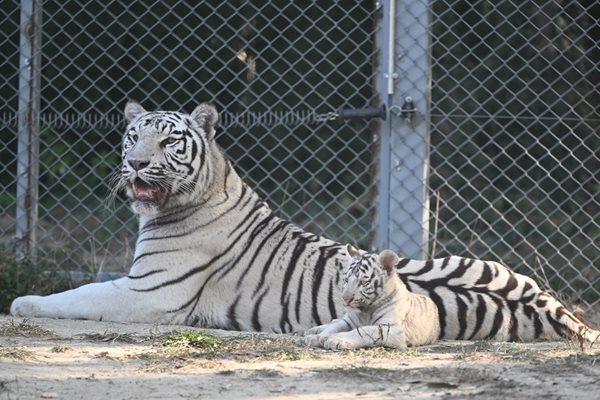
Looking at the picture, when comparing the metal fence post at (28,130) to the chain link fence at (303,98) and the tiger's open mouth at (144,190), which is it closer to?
the chain link fence at (303,98)

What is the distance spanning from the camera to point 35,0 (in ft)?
23.0

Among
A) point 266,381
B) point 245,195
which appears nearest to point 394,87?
point 245,195

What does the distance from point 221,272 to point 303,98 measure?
6.17 ft

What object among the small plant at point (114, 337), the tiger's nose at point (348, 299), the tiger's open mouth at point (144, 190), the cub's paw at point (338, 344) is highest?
the tiger's open mouth at point (144, 190)

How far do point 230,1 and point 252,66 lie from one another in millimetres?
511

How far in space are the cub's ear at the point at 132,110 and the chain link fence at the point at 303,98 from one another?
92cm

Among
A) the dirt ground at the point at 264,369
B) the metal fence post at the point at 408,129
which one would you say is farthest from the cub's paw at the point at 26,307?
the metal fence post at the point at 408,129

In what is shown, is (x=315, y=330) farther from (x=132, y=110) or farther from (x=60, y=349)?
(x=132, y=110)

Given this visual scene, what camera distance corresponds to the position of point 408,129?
664cm

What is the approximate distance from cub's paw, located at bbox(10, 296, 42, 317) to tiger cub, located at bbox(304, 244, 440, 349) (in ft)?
5.22

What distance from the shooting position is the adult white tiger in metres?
5.80

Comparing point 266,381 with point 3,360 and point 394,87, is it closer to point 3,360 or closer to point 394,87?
→ point 3,360

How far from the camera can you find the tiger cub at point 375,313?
16.4ft

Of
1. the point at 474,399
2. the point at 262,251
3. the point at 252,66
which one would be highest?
the point at 252,66
